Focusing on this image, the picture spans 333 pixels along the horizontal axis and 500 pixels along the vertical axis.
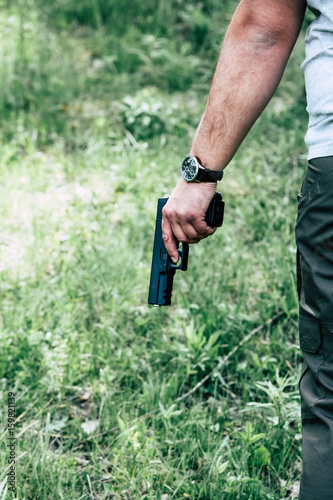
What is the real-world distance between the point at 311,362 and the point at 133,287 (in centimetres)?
181

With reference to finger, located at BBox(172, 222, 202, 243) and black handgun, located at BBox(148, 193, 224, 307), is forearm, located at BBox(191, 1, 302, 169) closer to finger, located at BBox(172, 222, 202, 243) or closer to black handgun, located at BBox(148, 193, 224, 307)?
finger, located at BBox(172, 222, 202, 243)

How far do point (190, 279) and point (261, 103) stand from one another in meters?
1.63

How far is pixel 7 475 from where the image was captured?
214cm

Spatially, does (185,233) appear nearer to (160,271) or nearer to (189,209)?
(189,209)

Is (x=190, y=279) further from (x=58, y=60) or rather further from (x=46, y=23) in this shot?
(x=46, y=23)

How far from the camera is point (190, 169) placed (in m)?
1.87

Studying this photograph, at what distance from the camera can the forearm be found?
176cm

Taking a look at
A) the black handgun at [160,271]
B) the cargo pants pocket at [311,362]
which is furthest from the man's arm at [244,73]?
the cargo pants pocket at [311,362]

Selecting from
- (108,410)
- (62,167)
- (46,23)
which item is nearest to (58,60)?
(46,23)

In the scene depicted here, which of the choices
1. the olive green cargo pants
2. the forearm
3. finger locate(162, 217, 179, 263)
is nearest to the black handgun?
finger locate(162, 217, 179, 263)

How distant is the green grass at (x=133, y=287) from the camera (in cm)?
235

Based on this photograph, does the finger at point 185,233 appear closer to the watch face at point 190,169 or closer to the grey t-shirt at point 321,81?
the watch face at point 190,169

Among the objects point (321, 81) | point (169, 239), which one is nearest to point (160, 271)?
point (169, 239)

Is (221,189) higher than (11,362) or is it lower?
higher
